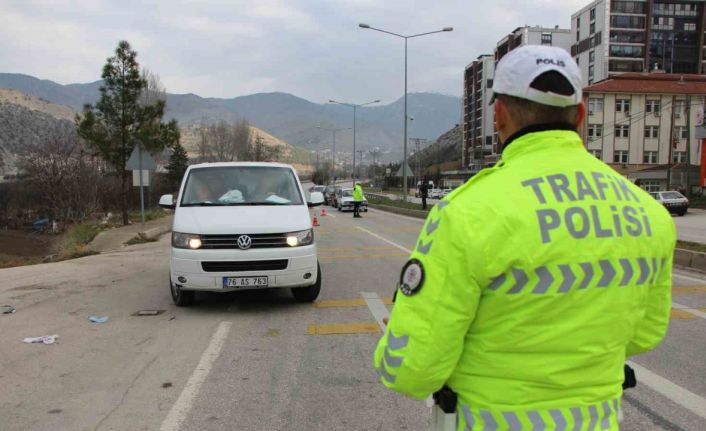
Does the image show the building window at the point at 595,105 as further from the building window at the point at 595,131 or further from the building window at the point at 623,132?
the building window at the point at 623,132

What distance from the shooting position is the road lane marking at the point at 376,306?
6.89 metres

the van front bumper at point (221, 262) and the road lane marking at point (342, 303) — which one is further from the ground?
the van front bumper at point (221, 262)

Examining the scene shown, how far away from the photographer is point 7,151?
81688 millimetres

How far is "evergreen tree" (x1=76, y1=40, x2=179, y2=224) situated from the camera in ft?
71.2

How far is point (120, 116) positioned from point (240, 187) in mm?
16097

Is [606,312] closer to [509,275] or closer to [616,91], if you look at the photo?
[509,275]

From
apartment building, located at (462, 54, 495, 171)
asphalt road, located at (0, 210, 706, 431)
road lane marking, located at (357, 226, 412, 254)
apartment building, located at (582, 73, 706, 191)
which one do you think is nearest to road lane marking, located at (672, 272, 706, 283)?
asphalt road, located at (0, 210, 706, 431)

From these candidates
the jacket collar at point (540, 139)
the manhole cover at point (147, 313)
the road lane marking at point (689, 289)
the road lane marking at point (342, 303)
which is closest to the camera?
the jacket collar at point (540, 139)

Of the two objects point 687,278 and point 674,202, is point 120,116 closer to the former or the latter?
point 687,278

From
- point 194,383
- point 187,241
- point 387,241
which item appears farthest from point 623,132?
point 194,383

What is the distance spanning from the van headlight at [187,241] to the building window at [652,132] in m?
82.1

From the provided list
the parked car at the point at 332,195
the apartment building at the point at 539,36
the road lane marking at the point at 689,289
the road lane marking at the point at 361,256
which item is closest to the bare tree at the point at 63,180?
the parked car at the point at 332,195

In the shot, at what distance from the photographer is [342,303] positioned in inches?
305

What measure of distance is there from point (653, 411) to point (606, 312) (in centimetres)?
302
